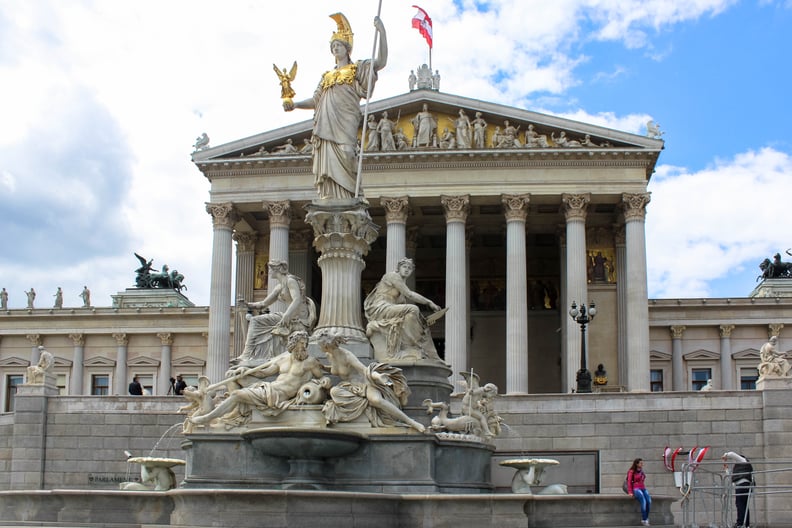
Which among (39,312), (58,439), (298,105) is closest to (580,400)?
(58,439)

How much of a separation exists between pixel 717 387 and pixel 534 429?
95.3ft

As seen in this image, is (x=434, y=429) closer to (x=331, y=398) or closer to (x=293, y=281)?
(x=331, y=398)

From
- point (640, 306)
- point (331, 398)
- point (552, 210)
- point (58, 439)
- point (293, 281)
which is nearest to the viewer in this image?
point (331, 398)

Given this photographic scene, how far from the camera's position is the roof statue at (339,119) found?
20.6 metres

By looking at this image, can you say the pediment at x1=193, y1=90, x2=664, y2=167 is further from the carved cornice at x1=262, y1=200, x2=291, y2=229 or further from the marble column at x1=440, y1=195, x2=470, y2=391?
the marble column at x1=440, y1=195, x2=470, y2=391

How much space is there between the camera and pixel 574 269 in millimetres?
55625

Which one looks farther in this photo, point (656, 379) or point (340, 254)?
point (656, 379)

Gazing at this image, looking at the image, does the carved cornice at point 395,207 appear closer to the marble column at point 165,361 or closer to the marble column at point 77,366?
the marble column at point 165,361

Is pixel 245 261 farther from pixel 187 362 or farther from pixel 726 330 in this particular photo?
pixel 726 330

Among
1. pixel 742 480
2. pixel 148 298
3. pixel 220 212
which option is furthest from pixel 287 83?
pixel 148 298

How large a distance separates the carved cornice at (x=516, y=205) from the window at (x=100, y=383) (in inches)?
1217

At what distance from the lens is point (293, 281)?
20047 mm

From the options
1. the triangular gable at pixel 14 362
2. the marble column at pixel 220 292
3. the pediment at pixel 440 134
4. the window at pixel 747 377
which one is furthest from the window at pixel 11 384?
the window at pixel 747 377

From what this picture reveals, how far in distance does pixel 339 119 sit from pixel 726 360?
51.1 metres
